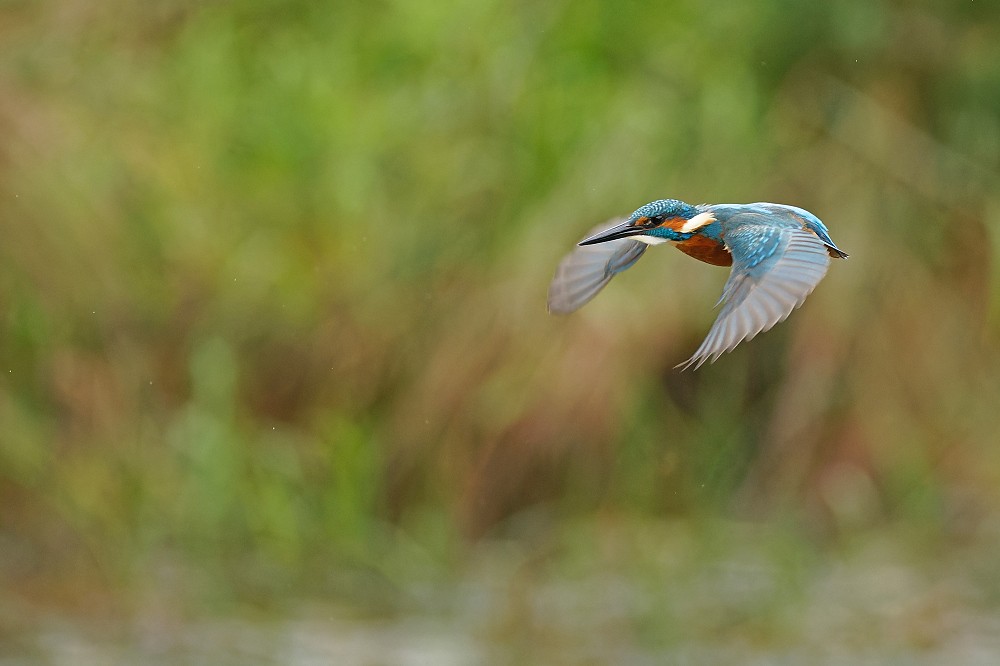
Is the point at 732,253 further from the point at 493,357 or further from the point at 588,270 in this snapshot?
the point at 493,357

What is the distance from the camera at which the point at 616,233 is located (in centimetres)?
167

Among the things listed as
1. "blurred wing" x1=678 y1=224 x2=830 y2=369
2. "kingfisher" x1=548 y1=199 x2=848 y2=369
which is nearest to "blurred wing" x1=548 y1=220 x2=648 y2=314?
"kingfisher" x1=548 y1=199 x2=848 y2=369

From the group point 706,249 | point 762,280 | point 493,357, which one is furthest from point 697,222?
point 493,357

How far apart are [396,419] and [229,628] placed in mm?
A: 690

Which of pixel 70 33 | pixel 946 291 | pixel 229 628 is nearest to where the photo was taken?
pixel 229 628

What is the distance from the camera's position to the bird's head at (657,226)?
5.46 ft

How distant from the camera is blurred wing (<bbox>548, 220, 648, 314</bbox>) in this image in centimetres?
167

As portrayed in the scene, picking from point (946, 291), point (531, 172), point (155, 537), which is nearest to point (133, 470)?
point (155, 537)

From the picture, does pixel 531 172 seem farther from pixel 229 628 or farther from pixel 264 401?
pixel 229 628

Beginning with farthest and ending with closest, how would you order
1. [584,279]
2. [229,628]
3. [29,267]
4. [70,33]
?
[70,33], [29,267], [229,628], [584,279]

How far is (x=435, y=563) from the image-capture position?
4156 millimetres

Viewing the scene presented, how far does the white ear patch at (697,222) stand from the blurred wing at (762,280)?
33 millimetres

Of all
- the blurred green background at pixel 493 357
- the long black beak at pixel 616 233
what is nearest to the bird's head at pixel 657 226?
the long black beak at pixel 616 233

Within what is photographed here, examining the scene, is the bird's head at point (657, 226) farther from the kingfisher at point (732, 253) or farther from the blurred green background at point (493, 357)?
the blurred green background at point (493, 357)
